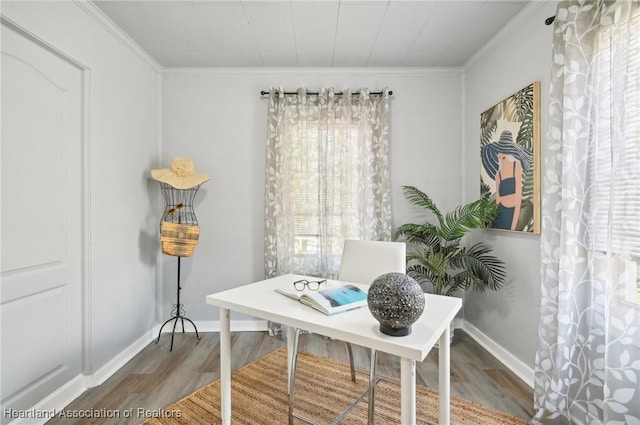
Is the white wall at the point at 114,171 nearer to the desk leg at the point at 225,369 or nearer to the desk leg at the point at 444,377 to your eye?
the desk leg at the point at 225,369

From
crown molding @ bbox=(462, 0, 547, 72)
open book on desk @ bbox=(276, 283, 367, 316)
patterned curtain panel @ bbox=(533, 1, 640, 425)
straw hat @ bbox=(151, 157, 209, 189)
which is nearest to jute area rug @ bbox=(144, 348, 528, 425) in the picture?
patterned curtain panel @ bbox=(533, 1, 640, 425)

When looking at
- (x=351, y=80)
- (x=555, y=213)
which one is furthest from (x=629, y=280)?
(x=351, y=80)

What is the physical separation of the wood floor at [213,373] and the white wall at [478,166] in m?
0.25

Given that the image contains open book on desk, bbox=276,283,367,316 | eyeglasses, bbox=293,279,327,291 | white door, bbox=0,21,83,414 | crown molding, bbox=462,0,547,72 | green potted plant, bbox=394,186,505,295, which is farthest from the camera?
green potted plant, bbox=394,186,505,295

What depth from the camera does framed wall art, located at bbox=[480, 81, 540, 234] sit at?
2006mm

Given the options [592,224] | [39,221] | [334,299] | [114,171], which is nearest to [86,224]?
[39,221]

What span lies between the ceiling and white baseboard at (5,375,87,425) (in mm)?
2491

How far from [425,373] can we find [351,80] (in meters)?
2.67

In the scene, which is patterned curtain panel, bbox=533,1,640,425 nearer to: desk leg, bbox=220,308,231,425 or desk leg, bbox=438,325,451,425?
desk leg, bbox=438,325,451,425

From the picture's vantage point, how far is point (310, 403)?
6.05 ft

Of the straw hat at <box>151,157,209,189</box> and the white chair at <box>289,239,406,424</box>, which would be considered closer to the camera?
the white chair at <box>289,239,406,424</box>

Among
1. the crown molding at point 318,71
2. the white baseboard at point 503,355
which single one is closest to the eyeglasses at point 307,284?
the white baseboard at point 503,355

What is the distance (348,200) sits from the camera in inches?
117

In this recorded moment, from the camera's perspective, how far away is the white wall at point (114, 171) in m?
1.93
